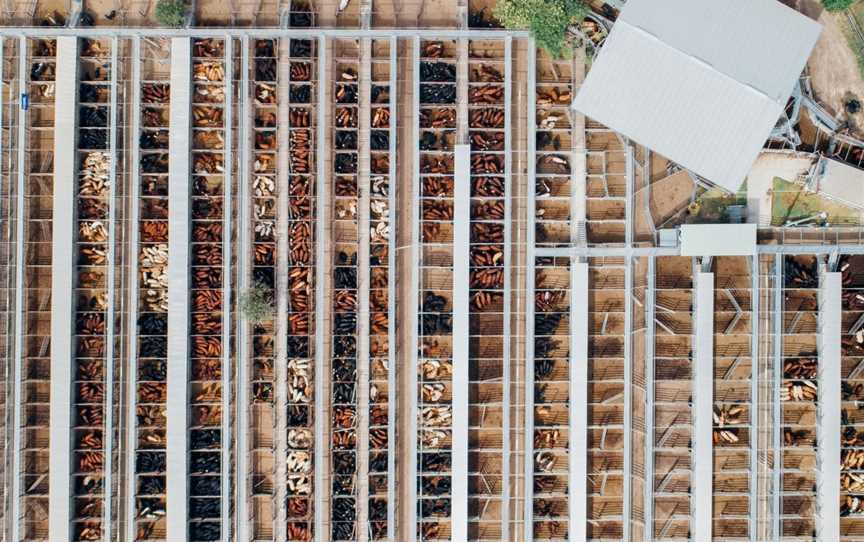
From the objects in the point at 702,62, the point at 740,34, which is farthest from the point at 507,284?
the point at 740,34

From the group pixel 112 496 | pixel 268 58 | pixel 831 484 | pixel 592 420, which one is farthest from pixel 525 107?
pixel 112 496

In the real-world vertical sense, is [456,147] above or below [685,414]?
above

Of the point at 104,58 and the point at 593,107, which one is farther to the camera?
the point at 104,58

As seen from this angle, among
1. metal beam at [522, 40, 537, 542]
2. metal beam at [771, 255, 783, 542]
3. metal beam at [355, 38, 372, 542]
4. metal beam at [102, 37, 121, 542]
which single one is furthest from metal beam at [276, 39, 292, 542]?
metal beam at [771, 255, 783, 542]

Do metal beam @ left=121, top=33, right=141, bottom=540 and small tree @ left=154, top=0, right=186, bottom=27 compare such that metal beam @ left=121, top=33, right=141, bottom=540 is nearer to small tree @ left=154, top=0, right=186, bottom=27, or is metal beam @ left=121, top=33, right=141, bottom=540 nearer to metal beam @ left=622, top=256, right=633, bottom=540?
small tree @ left=154, top=0, right=186, bottom=27

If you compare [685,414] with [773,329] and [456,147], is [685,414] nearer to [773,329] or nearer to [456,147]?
[773,329]

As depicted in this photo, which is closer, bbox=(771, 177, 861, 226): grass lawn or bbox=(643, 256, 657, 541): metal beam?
bbox=(643, 256, 657, 541): metal beam

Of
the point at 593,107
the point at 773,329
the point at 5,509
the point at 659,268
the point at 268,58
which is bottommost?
the point at 5,509
